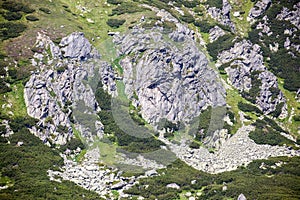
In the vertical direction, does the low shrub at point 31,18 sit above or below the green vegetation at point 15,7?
below

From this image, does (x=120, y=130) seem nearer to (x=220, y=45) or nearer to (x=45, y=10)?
(x=45, y=10)

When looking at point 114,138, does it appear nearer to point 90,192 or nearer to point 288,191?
point 90,192

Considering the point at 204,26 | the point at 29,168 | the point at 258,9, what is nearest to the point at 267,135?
the point at 204,26

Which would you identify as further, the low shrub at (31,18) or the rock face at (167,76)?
the low shrub at (31,18)

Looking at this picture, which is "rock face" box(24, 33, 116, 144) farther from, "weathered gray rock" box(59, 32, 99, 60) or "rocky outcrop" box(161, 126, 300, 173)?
"rocky outcrop" box(161, 126, 300, 173)

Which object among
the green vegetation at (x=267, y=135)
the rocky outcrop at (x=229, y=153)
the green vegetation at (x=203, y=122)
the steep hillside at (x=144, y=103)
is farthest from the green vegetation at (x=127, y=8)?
the green vegetation at (x=267, y=135)

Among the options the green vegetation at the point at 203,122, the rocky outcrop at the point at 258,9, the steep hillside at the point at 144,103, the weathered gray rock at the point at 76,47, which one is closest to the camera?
the steep hillside at the point at 144,103

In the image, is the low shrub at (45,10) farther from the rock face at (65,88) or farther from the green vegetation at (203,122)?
the green vegetation at (203,122)
